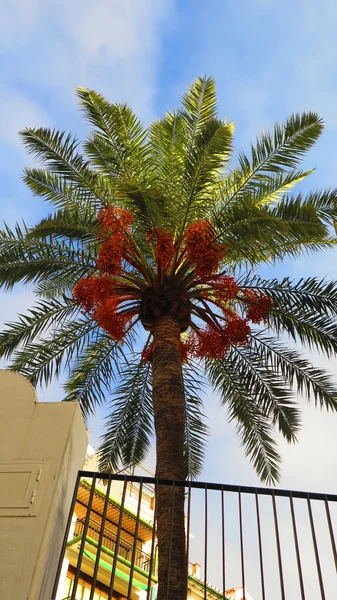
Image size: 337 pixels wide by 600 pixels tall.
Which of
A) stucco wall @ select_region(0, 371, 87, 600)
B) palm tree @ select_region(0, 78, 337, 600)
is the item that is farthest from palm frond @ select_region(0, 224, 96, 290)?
stucco wall @ select_region(0, 371, 87, 600)

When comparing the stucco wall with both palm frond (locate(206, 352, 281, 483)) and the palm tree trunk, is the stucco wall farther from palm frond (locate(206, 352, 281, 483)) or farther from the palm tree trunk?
palm frond (locate(206, 352, 281, 483))

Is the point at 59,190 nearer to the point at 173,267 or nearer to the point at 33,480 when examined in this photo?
the point at 173,267

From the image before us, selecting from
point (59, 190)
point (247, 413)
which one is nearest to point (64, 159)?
point (59, 190)

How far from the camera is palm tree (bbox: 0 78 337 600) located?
9352 millimetres

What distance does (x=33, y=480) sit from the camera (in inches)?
189

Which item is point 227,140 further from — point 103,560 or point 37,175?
point 103,560

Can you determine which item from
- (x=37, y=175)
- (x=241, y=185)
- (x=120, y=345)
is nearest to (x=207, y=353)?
(x=120, y=345)

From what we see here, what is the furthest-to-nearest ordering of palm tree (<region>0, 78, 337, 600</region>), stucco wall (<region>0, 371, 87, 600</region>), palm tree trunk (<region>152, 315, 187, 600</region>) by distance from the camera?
palm tree (<region>0, 78, 337, 600</region>) < palm tree trunk (<region>152, 315, 187, 600</region>) < stucco wall (<region>0, 371, 87, 600</region>)

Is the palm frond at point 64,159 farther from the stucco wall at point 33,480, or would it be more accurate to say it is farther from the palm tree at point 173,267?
the stucco wall at point 33,480

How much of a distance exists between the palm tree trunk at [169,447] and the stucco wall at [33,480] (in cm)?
93

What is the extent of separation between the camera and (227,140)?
32.5 feet

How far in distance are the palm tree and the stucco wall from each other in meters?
2.99

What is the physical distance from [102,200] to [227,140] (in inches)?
90.7

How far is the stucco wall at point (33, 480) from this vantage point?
434 centimetres
